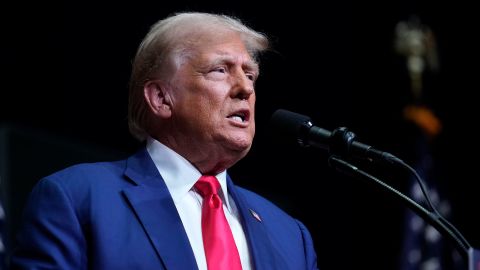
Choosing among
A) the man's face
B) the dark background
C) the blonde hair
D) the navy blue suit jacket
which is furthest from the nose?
the dark background

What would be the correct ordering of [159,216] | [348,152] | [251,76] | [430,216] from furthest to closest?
1. [251,76]
2. [159,216]
3. [348,152]
4. [430,216]

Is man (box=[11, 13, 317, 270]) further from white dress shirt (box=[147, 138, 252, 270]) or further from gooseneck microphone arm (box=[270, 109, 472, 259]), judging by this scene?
gooseneck microphone arm (box=[270, 109, 472, 259])

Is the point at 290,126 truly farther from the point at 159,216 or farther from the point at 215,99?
the point at 159,216

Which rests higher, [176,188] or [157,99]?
[157,99]

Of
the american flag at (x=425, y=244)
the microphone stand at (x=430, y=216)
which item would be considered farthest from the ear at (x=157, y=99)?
the american flag at (x=425, y=244)

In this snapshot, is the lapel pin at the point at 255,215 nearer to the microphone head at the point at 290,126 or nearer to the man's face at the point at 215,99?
the man's face at the point at 215,99

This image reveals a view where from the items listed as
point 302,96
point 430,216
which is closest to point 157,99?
point 430,216

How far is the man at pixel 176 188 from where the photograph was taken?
189cm

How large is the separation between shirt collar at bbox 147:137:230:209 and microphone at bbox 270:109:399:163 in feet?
0.90

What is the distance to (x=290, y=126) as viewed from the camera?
203 centimetres

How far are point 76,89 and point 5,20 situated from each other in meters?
0.48

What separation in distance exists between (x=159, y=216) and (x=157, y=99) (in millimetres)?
441

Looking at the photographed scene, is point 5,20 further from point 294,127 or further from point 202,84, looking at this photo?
point 294,127

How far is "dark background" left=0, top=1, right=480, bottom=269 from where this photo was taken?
155 inches
